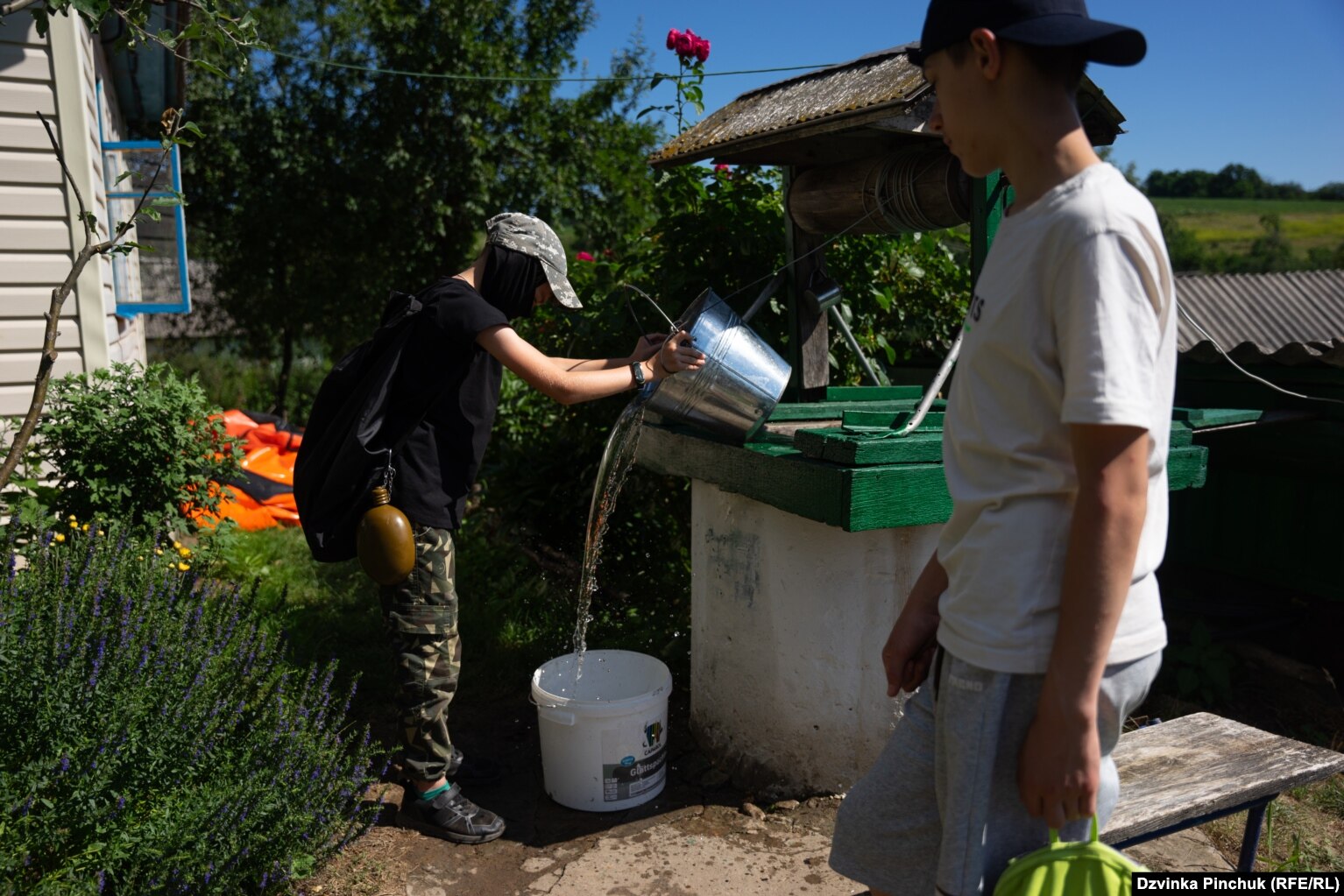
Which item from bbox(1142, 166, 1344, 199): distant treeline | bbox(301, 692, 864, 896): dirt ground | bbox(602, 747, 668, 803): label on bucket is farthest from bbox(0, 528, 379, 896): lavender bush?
bbox(1142, 166, 1344, 199): distant treeline

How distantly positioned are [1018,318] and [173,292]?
27.5 feet

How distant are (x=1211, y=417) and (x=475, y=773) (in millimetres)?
2855

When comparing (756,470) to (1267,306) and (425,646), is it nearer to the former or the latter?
(425,646)

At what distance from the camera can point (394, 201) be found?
37.9ft

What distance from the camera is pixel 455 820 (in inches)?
120

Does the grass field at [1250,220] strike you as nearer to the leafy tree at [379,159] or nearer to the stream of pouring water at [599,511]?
the leafy tree at [379,159]

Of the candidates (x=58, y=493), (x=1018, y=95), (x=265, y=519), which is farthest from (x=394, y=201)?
(x=1018, y=95)

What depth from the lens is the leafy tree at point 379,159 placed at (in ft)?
38.0

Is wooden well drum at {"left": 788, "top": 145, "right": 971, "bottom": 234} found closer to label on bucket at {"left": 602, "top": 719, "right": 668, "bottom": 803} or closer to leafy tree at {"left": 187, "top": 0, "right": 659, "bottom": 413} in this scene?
label on bucket at {"left": 602, "top": 719, "right": 668, "bottom": 803}

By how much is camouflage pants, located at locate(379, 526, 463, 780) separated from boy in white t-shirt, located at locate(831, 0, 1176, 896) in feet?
5.98

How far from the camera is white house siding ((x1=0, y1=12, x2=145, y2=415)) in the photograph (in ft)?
17.1

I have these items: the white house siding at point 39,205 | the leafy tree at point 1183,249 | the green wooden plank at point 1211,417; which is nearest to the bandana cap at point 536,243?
the green wooden plank at point 1211,417

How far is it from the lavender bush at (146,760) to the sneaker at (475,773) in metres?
0.45

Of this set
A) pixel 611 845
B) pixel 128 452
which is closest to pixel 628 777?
pixel 611 845
